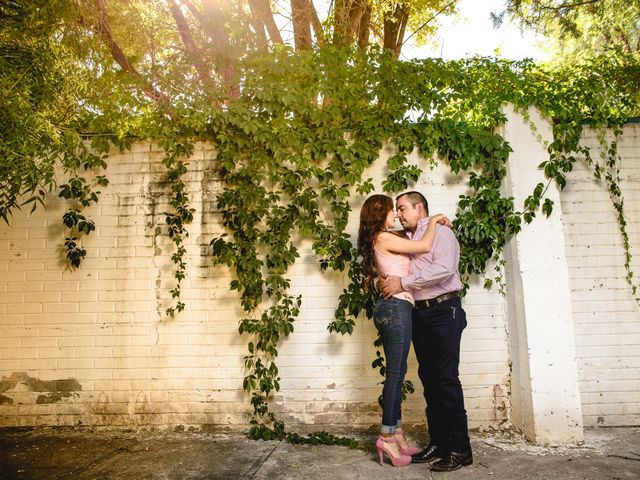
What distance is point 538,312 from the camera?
11.2 ft

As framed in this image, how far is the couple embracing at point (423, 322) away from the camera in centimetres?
292

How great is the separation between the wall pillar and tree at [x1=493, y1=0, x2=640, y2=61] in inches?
103

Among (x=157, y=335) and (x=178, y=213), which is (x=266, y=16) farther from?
(x=157, y=335)

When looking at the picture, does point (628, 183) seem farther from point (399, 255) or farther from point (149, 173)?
point (149, 173)

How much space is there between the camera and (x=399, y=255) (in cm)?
304

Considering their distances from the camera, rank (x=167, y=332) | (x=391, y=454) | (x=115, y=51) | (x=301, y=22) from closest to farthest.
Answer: (x=391, y=454) → (x=167, y=332) → (x=115, y=51) → (x=301, y=22)

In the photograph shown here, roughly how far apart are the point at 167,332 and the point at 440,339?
2.28 metres

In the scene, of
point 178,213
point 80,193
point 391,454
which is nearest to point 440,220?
point 391,454

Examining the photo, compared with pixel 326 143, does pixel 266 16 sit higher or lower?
higher

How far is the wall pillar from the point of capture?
3.31m

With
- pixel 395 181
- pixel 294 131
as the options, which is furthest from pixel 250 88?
pixel 395 181

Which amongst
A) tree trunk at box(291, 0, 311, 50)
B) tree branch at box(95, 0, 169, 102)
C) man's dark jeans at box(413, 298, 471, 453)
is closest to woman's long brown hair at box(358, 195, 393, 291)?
man's dark jeans at box(413, 298, 471, 453)

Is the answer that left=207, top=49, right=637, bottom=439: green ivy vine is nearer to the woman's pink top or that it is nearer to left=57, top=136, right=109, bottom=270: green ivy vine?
the woman's pink top

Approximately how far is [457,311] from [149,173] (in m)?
2.86
